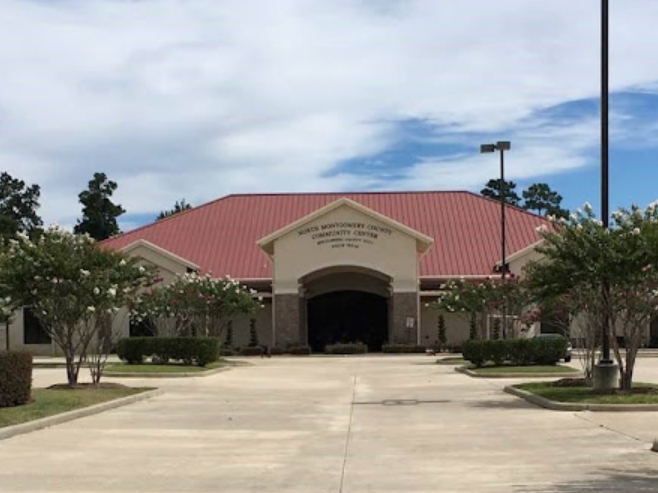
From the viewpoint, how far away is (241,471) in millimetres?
11664

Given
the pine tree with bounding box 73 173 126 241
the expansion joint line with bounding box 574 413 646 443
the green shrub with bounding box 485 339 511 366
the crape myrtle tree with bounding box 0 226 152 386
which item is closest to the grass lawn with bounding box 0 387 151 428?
the crape myrtle tree with bounding box 0 226 152 386

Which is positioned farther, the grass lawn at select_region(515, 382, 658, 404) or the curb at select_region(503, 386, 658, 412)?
the grass lawn at select_region(515, 382, 658, 404)

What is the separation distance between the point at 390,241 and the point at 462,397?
3329 centimetres

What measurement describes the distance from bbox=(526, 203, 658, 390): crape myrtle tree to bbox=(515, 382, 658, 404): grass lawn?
710 millimetres

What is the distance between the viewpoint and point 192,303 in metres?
43.4

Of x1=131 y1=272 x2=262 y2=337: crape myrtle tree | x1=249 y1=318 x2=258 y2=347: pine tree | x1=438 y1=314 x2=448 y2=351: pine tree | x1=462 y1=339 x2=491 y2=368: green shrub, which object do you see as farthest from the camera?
x1=249 y1=318 x2=258 y2=347: pine tree

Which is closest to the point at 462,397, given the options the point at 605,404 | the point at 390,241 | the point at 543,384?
the point at 543,384

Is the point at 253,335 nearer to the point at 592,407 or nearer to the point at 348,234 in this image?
the point at 348,234

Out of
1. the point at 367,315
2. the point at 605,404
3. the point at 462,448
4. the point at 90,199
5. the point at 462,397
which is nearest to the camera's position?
the point at 462,448

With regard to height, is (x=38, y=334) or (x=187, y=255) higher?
(x=187, y=255)

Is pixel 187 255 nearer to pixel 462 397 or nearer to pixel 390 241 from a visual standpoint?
pixel 390 241

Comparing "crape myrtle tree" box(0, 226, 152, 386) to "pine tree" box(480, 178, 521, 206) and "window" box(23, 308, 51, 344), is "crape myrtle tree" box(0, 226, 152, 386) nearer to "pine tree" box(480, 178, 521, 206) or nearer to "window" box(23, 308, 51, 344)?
"window" box(23, 308, 51, 344)

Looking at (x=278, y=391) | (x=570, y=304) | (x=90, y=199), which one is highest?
(x=90, y=199)

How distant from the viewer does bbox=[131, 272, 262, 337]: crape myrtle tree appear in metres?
43.2
